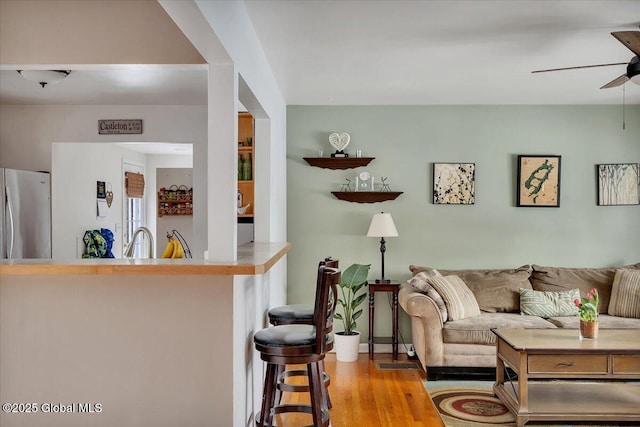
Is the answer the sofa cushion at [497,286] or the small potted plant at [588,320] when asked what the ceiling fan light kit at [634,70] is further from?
the sofa cushion at [497,286]

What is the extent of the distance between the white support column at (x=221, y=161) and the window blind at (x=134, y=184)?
5.64m

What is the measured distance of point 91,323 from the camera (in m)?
2.83

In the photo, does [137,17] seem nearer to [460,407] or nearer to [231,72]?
[231,72]

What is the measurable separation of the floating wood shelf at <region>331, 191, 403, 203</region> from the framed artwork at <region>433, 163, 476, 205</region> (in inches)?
17.7

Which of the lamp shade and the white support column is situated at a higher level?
the white support column

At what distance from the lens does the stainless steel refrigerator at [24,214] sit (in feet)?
16.2

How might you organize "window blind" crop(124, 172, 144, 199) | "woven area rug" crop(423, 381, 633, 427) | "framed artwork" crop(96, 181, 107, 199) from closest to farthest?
"woven area rug" crop(423, 381, 633, 427)
"framed artwork" crop(96, 181, 107, 199)
"window blind" crop(124, 172, 144, 199)

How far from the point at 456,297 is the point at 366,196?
1.47m

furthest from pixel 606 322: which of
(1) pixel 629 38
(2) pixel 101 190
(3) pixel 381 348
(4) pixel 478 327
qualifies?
(2) pixel 101 190

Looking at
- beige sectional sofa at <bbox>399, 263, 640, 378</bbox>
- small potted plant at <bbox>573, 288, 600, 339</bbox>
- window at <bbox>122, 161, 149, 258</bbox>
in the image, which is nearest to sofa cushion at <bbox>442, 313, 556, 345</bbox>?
beige sectional sofa at <bbox>399, 263, 640, 378</bbox>

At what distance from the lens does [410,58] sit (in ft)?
14.0

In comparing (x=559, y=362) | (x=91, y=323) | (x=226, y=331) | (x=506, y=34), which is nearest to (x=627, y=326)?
(x=559, y=362)

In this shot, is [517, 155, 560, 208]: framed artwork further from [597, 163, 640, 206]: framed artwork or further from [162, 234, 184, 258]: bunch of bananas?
[162, 234, 184, 258]: bunch of bananas

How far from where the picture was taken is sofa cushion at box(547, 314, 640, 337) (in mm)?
5030
